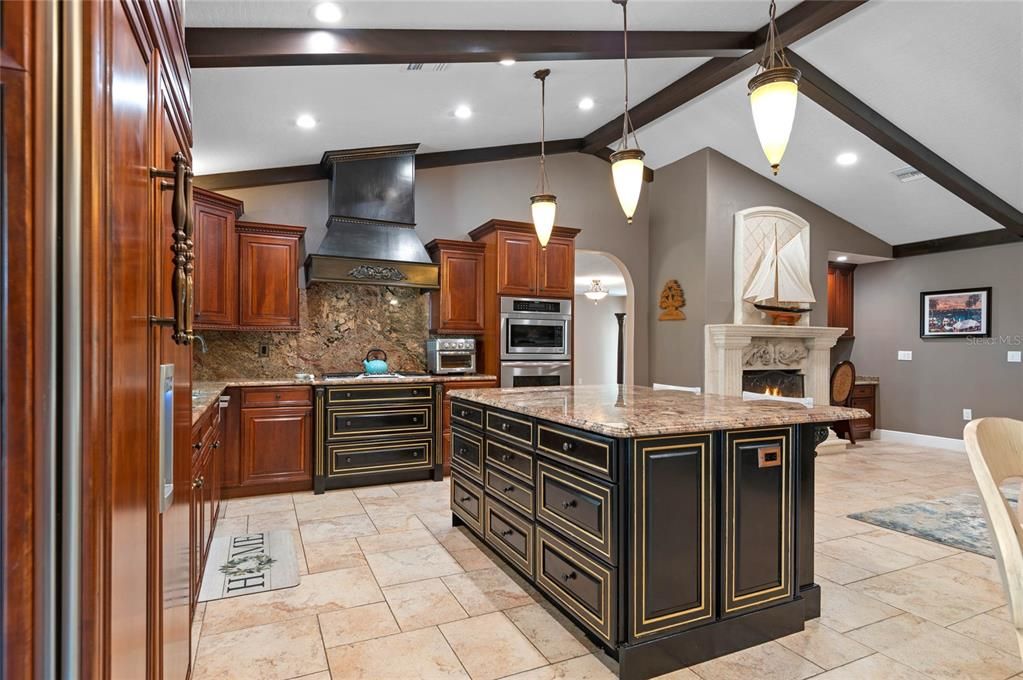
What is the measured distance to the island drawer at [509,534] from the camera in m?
2.70

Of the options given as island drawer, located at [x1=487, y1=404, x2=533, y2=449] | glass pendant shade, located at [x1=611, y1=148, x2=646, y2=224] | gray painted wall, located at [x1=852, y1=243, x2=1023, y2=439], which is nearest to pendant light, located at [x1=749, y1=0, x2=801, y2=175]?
glass pendant shade, located at [x1=611, y1=148, x2=646, y2=224]

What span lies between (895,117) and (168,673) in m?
6.12

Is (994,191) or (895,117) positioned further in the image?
(994,191)

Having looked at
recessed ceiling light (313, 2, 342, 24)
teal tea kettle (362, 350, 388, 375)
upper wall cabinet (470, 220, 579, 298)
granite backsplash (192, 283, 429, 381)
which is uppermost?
recessed ceiling light (313, 2, 342, 24)

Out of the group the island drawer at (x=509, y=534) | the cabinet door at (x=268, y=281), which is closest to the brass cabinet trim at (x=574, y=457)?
the island drawer at (x=509, y=534)

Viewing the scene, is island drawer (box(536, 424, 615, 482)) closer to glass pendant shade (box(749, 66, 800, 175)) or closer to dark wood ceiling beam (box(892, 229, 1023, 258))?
glass pendant shade (box(749, 66, 800, 175))

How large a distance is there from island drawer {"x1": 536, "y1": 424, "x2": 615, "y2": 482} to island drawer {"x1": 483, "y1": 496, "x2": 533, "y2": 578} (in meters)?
0.46

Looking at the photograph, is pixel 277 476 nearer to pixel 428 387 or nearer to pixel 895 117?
pixel 428 387

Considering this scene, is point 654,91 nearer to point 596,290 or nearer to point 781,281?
point 781,281

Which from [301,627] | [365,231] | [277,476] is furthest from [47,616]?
[365,231]

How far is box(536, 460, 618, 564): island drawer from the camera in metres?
2.09

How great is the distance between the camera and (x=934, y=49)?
399 cm

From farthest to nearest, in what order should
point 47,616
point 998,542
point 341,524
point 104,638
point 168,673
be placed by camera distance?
point 341,524 → point 168,673 → point 998,542 → point 104,638 → point 47,616

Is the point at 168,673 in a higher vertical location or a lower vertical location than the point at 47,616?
lower
